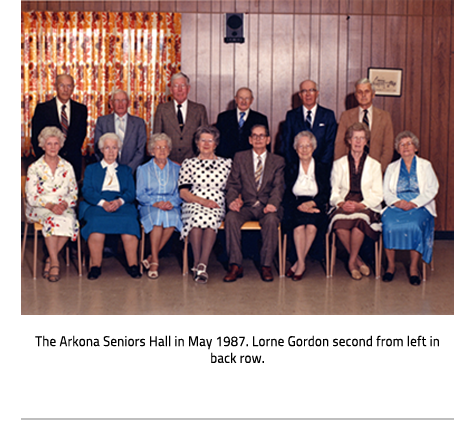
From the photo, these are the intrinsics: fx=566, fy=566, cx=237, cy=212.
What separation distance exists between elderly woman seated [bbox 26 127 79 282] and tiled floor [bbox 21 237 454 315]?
302 mm

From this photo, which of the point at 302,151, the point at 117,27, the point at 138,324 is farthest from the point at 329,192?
the point at 117,27

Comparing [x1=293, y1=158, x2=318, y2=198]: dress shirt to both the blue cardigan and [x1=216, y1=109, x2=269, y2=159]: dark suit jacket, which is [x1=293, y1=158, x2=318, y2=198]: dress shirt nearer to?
[x1=216, y1=109, x2=269, y2=159]: dark suit jacket

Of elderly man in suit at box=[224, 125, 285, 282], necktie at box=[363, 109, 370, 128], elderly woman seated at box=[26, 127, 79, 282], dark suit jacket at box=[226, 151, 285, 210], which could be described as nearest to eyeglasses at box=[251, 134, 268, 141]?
elderly man in suit at box=[224, 125, 285, 282]

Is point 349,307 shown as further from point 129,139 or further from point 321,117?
point 129,139

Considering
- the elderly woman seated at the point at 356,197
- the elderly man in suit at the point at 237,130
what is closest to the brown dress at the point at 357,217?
the elderly woman seated at the point at 356,197

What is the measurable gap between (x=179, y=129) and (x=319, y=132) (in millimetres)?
1253

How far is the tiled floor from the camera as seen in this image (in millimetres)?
3736

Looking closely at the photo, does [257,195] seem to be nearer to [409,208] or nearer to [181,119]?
[181,119]

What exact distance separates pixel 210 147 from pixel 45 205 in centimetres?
143

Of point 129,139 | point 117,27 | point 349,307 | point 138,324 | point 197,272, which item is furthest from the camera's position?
point 117,27

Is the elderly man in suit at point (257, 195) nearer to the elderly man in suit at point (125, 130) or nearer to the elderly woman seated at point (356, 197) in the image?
the elderly woman seated at point (356, 197)

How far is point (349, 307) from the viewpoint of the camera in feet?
12.6

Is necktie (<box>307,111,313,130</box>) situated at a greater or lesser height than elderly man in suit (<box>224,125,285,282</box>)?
greater

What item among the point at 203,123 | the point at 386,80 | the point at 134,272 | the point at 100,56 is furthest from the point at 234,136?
the point at 386,80
